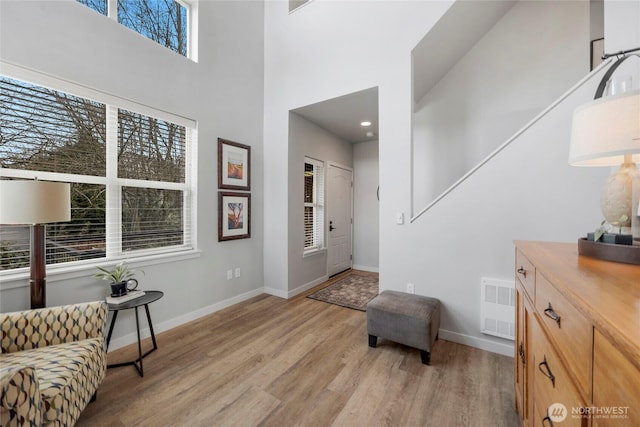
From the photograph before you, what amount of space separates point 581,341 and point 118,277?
9.08 ft

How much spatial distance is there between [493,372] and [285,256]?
250cm

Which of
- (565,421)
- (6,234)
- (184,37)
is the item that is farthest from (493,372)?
(184,37)

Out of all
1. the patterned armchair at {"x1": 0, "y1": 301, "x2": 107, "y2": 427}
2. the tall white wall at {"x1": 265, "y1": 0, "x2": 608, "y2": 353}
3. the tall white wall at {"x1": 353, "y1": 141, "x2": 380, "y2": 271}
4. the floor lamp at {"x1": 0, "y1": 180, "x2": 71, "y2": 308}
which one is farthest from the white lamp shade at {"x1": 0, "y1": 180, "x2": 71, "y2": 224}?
the tall white wall at {"x1": 353, "y1": 141, "x2": 380, "y2": 271}

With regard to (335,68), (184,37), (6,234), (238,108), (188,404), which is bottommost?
(188,404)

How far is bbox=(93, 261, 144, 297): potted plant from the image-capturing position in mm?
2111

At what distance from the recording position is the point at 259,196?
146 inches

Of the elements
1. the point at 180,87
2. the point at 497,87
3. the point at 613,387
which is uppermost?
the point at 497,87

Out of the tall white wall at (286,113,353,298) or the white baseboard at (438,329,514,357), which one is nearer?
the white baseboard at (438,329,514,357)

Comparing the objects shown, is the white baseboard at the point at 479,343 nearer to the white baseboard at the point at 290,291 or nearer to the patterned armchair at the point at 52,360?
the white baseboard at the point at 290,291

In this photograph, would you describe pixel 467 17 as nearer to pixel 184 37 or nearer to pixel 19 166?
pixel 184 37

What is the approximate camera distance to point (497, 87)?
3246mm

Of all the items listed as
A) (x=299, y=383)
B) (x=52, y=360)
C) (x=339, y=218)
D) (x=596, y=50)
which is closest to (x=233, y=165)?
(x=339, y=218)

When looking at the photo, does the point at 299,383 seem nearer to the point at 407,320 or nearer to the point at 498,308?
the point at 407,320

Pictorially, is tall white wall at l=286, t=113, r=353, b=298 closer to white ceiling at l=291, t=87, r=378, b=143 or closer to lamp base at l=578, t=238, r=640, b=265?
white ceiling at l=291, t=87, r=378, b=143
